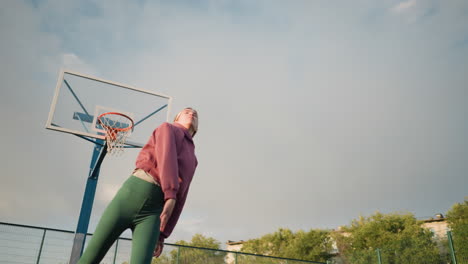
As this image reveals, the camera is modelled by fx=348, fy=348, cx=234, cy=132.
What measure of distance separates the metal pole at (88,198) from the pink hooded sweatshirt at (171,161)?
23.5ft

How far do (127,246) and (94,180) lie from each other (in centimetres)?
192

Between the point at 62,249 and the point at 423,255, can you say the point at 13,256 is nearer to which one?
the point at 62,249

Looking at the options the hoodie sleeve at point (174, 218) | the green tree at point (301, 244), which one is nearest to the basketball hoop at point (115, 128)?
the hoodie sleeve at point (174, 218)

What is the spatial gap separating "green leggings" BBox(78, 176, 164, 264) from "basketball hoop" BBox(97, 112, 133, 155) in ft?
23.6

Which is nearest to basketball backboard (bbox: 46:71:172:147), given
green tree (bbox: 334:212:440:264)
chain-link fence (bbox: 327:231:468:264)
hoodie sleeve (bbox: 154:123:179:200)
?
hoodie sleeve (bbox: 154:123:179:200)

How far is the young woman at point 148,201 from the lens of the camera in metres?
1.47

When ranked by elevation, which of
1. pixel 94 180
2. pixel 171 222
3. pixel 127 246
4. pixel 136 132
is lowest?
pixel 171 222

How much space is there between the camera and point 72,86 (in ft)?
29.8

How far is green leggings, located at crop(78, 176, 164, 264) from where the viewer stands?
1460 millimetres

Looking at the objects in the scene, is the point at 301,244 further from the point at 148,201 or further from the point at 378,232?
the point at 148,201

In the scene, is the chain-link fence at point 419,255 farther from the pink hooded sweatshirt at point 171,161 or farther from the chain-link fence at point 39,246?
the pink hooded sweatshirt at point 171,161

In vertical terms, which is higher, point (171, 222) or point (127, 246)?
point (127, 246)

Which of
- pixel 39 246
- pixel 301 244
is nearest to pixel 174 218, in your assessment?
pixel 39 246

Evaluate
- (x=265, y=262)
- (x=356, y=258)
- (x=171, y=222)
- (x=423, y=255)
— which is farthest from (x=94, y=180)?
(x=423, y=255)
